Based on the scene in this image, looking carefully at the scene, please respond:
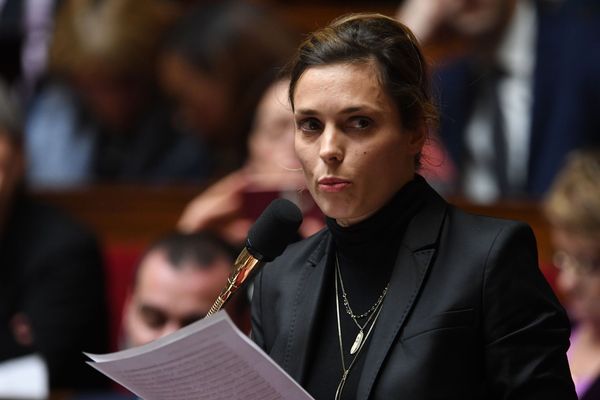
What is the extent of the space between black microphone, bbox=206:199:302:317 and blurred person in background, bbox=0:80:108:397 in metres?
1.31

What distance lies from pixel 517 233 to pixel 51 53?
212 centimetres

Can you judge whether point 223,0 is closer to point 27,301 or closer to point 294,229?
point 27,301

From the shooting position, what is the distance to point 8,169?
2.29 meters

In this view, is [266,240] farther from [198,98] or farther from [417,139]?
[198,98]

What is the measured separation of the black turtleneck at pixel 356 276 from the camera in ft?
3.12

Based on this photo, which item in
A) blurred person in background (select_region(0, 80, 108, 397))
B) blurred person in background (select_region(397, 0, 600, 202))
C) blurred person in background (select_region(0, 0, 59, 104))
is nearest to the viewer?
blurred person in background (select_region(0, 80, 108, 397))

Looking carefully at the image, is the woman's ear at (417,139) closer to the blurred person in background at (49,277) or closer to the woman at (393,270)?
the woman at (393,270)

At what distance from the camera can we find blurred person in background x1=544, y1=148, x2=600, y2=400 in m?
1.85

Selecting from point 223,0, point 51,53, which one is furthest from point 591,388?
point 51,53

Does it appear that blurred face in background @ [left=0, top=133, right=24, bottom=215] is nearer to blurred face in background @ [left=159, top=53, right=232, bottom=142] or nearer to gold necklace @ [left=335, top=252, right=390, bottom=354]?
blurred face in background @ [left=159, top=53, right=232, bottom=142]

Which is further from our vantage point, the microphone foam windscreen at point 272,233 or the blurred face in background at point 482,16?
the blurred face in background at point 482,16

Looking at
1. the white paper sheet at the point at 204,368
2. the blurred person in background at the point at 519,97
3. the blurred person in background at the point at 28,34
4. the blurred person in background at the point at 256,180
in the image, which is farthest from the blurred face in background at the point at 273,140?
the white paper sheet at the point at 204,368

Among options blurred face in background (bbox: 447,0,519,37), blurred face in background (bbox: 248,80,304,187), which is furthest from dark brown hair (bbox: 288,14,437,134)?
blurred face in background (bbox: 447,0,519,37)

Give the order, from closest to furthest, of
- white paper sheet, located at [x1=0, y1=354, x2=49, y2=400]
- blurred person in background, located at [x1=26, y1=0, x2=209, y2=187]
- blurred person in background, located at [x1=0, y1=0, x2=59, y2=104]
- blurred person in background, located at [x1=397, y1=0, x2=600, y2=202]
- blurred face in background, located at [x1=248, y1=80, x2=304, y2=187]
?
white paper sheet, located at [x1=0, y1=354, x2=49, y2=400], blurred face in background, located at [x1=248, y1=80, x2=304, y2=187], blurred person in background, located at [x1=397, y1=0, x2=600, y2=202], blurred person in background, located at [x1=26, y1=0, x2=209, y2=187], blurred person in background, located at [x1=0, y1=0, x2=59, y2=104]
